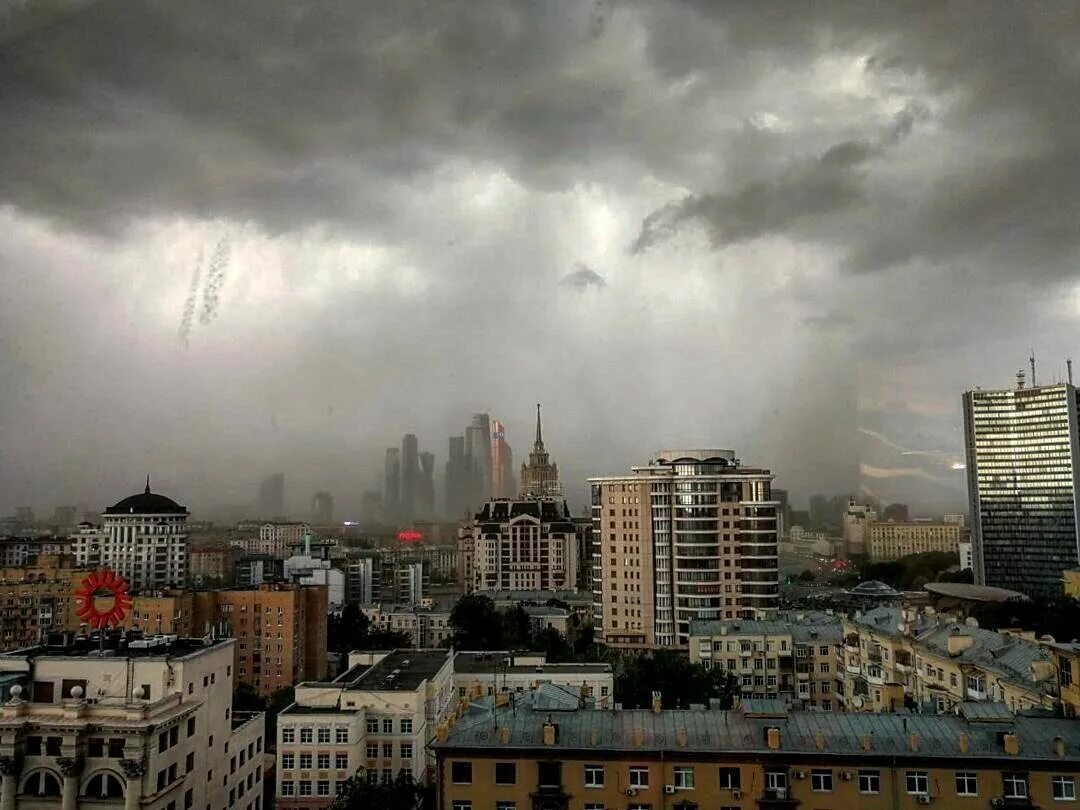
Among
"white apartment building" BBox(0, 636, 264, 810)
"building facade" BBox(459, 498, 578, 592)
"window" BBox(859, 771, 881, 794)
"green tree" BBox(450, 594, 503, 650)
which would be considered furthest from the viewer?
"building facade" BBox(459, 498, 578, 592)

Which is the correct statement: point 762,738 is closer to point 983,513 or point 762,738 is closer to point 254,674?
point 254,674

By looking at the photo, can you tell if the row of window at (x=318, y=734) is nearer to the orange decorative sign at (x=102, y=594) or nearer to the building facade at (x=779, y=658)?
the orange decorative sign at (x=102, y=594)

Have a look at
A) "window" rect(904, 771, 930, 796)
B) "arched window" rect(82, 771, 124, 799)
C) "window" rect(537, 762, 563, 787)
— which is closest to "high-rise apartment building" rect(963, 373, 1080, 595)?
"window" rect(904, 771, 930, 796)

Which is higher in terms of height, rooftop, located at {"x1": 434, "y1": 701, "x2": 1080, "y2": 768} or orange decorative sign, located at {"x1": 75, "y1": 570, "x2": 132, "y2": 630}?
orange decorative sign, located at {"x1": 75, "y1": 570, "x2": 132, "y2": 630}

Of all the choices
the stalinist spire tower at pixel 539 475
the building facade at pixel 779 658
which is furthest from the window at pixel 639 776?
the stalinist spire tower at pixel 539 475

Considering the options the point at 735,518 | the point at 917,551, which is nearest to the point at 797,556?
the point at 917,551

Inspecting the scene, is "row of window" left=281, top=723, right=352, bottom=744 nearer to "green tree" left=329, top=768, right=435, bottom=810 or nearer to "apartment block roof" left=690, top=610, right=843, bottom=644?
"green tree" left=329, top=768, right=435, bottom=810
